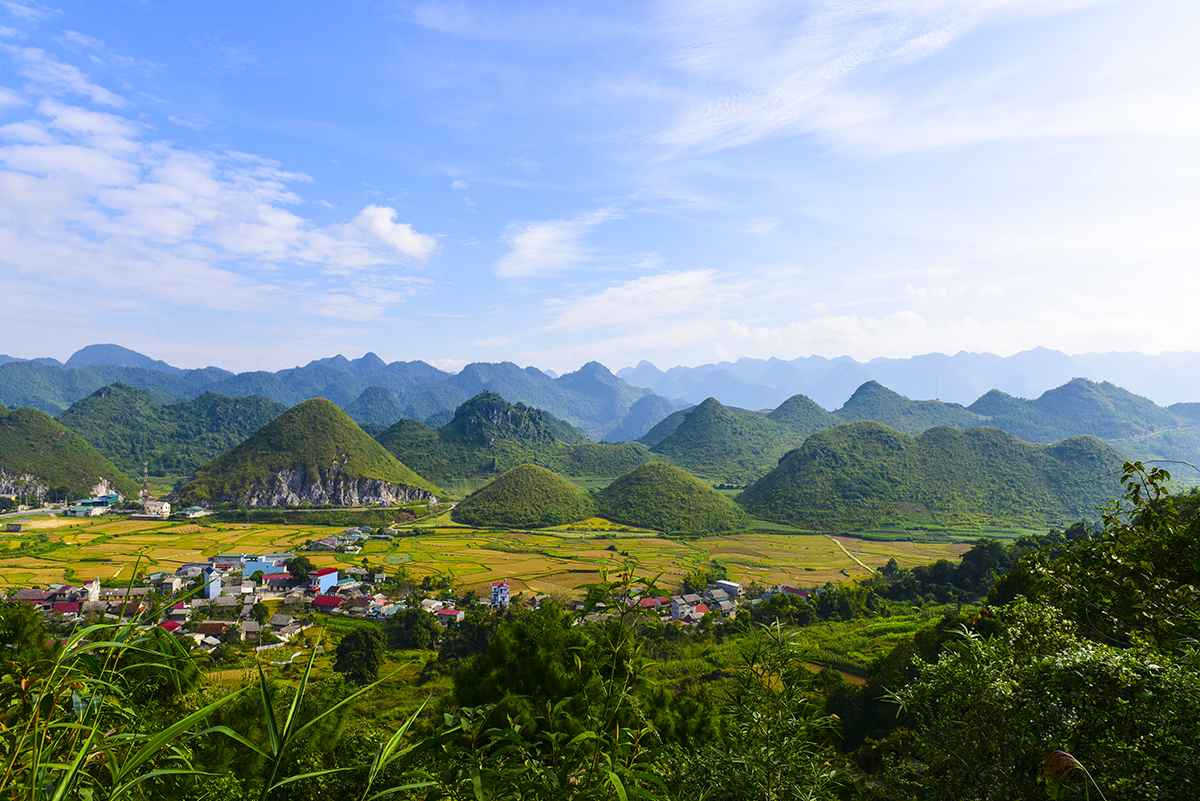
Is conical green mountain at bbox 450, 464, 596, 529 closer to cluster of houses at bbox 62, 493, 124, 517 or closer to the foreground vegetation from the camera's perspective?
cluster of houses at bbox 62, 493, 124, 517

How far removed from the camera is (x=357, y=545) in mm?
49750

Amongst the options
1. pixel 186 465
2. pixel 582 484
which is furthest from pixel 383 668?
pixel 186 465

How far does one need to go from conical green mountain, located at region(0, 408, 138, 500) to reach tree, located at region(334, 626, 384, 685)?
7536cm

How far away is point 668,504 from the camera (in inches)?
2581

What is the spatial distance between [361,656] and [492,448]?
84.5 m

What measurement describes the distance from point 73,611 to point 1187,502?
138ft

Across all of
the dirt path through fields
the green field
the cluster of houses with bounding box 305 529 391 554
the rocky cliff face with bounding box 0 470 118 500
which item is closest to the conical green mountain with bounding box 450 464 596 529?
the green field

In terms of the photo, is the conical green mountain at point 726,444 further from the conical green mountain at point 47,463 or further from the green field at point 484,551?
the conical green mountain at point 47,463

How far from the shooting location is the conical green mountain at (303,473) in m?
71.8

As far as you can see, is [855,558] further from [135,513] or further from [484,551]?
[135,513]

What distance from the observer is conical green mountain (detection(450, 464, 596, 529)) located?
213 ft

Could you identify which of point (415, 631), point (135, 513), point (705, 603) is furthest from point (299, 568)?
point (135, 513)

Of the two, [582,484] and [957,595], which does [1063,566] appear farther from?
[582,484]

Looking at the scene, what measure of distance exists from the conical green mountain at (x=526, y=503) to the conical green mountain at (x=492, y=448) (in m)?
27.0
